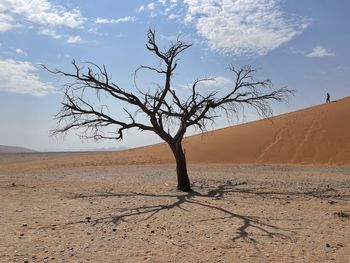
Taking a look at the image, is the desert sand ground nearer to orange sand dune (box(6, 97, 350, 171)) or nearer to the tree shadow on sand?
the tree shadow on sand

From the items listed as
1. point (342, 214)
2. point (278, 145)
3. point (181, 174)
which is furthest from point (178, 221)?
point (278, 145)

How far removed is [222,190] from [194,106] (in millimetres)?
2834

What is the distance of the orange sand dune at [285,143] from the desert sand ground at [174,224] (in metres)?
14.1

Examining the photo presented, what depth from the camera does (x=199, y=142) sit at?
38.1 m

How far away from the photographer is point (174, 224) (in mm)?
8234

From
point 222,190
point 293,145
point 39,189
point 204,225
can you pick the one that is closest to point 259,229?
point 204,225

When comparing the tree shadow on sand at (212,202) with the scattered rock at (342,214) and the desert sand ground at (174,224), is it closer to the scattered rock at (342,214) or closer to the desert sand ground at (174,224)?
the desert sand ground at (174,224)

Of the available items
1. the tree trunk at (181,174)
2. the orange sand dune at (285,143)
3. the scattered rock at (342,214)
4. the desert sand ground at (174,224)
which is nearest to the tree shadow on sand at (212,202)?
the desert sand ground at (174,224)

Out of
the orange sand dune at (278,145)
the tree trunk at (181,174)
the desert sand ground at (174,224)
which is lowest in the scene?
the desert sand ground at (174,224)

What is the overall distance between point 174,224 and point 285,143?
23.8 metres

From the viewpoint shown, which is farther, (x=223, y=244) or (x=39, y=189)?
(x=39, y=189)

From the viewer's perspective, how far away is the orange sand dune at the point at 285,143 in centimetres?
2758

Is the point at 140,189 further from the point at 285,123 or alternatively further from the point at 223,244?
the point at 285,123

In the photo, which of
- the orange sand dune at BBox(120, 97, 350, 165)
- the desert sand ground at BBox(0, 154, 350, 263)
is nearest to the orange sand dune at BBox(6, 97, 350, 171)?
the orange sand dune at BBox(120, 97, 350, 165)
